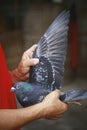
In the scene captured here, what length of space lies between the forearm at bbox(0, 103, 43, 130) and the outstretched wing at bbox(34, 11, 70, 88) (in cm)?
14

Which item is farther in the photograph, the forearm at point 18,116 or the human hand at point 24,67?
the human hand at point 24,67

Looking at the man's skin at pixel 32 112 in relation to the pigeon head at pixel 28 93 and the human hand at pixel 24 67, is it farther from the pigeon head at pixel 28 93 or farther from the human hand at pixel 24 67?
the human hand at pixel 24 67

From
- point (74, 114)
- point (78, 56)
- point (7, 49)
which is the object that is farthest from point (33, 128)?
point (78, 56)

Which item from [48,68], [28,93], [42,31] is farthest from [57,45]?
[42,31]

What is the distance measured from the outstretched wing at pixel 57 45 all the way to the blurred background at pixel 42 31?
181 inches

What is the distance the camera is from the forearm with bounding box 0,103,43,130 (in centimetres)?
166

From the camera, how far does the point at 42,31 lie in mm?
7184

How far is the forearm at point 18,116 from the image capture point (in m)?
1.66

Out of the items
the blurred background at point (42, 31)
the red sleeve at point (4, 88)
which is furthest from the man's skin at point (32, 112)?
the blurred background at point (42, 31)

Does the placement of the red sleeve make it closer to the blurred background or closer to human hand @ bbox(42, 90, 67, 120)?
human hand @ bbox(42, 90, 67, 120)

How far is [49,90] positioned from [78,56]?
5.85 metres

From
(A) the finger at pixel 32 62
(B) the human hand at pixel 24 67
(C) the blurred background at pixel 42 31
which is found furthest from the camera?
(C) the blurred background at pixel 42 31

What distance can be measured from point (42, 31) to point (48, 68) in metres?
5.49

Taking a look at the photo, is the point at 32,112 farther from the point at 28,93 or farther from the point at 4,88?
the point at 4,88
